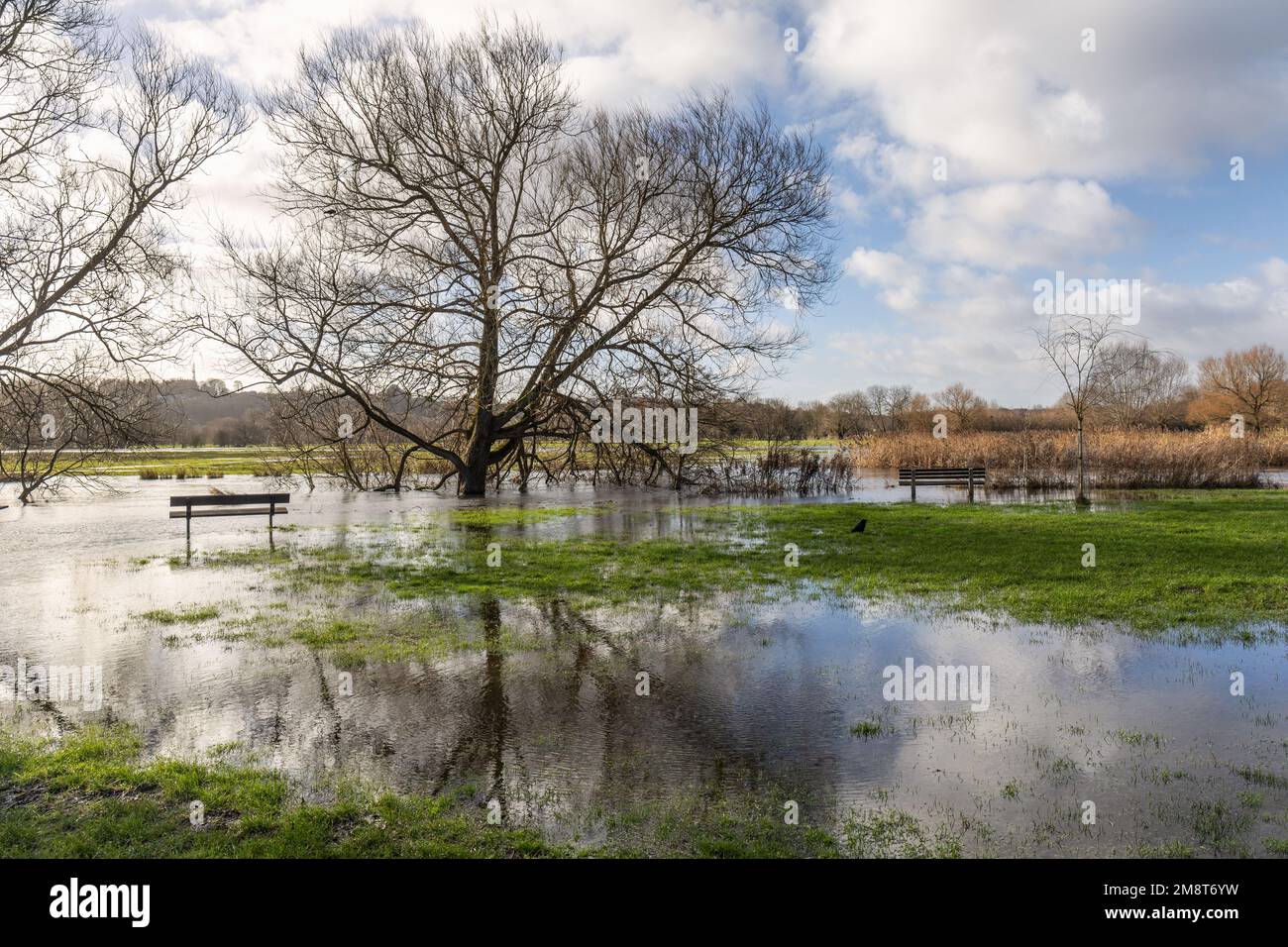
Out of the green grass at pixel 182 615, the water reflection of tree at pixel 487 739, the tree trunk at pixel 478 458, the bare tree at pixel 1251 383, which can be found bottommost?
the water reflection of tree at pixel 487 739

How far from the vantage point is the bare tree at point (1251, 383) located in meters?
61.1

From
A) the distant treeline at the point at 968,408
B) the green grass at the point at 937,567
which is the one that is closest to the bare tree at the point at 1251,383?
the distant treeline at the point at 968,408

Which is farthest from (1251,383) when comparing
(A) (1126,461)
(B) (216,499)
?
(B) (216,499)

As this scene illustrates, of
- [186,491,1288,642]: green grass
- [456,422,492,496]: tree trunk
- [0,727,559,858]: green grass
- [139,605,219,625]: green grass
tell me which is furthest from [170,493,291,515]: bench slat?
[0,727,559,858]: green grass

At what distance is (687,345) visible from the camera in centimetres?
2444

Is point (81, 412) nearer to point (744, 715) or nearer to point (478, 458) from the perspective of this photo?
Answer: point (478, 458)

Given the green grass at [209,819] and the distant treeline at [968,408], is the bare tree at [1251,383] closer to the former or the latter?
the distant treeline at [968,408]

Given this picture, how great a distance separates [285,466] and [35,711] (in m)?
29.1

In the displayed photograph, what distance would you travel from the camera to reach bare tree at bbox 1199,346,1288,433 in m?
61.1

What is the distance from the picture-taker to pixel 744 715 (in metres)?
5.95

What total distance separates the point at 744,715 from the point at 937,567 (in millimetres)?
7312

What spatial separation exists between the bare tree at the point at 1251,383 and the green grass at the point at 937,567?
54467mm
